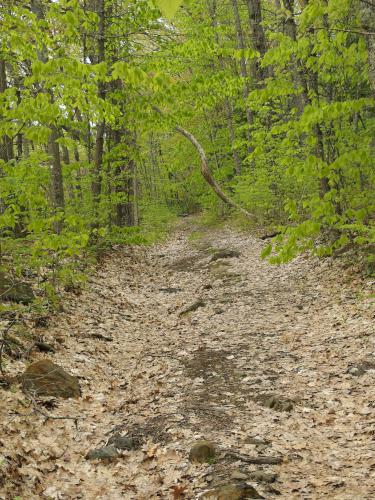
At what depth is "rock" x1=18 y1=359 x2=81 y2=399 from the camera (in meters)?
5.81

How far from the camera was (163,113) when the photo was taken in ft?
36.5

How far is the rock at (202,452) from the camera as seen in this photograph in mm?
4385

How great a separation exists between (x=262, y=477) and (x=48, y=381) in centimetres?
332

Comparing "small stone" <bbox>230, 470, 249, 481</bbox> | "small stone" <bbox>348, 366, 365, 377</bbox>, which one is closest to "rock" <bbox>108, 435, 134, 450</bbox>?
"small stone" <bbox>230, 470, 249, 481</bbox>

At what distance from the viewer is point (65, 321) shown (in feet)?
27.7

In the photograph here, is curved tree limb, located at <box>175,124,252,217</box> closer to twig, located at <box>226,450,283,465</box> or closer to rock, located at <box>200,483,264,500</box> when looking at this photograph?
twig, located at <box>226,450,283,465</box>

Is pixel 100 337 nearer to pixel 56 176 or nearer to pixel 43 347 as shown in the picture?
pixel 43 347

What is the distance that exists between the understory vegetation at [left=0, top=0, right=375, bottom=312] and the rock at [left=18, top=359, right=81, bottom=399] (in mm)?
2050

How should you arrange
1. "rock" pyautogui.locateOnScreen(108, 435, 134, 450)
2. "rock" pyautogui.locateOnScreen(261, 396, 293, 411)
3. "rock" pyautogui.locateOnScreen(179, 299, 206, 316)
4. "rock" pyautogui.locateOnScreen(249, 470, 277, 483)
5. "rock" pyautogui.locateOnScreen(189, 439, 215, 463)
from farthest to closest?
"rock" pyautogui.locateOnScreen(179, 299, 206, 316)
"rock" pyautogui.locateOnScreen(261, 396, 293, 411)
"rock" pyautogui.locateOnScreen(108, 435, 134, 450)
"rock" pyautogui.locateOnScreen(189, 439, 215, 463)
"rock" pyautogui.locateOnScreen(249, 470, 277, 483)

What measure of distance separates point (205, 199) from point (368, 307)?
64.9 ft

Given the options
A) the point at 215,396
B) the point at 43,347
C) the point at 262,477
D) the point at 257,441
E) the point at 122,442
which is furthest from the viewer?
the point at 43,347

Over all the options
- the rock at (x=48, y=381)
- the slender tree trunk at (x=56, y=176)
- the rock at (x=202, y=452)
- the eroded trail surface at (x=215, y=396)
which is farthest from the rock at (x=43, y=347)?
the slender tree trunk at (x=56, y=176)

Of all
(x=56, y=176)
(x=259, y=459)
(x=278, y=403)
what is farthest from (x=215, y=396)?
(x=56, y=176)

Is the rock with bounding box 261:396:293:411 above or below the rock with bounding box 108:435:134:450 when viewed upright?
above
